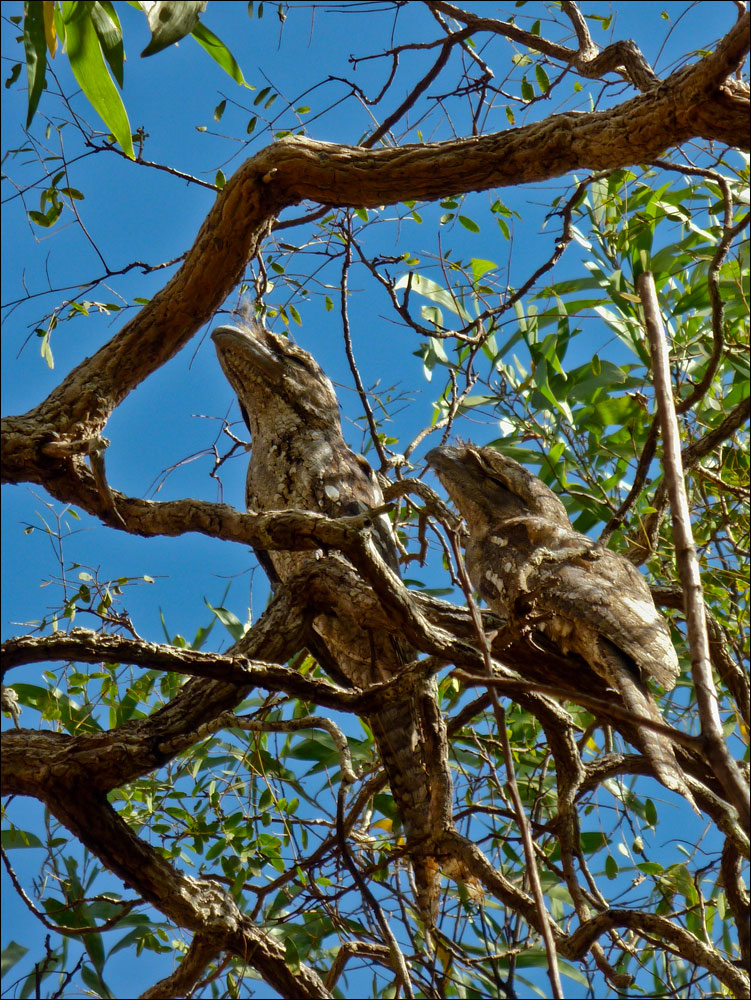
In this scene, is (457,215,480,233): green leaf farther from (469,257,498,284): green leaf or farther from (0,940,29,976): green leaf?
(0,940,29,976): green leaf

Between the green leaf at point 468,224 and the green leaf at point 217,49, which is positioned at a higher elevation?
the green leaf at point 468,224

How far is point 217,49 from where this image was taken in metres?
2.32

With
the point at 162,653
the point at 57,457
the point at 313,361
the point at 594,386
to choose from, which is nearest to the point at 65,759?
the point at 162,653

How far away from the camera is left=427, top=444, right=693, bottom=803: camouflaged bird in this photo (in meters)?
2.36

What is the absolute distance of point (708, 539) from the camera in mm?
3953

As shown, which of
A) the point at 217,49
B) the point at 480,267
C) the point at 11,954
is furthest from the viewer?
the point at 480,267

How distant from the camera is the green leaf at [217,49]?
7.47 feet

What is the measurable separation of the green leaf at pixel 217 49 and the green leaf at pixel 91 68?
31cm

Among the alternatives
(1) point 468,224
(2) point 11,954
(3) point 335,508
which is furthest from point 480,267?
(2) point 11,954

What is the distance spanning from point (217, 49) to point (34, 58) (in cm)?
48

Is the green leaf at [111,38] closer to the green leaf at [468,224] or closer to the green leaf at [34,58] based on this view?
the green leaf at [34,58]

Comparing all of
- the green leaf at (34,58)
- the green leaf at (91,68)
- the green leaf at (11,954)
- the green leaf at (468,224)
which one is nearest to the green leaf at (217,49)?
the green leaf at (91,68)

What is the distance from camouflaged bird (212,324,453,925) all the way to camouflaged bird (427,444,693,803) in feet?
1.32

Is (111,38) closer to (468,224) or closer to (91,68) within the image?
(91,68)
